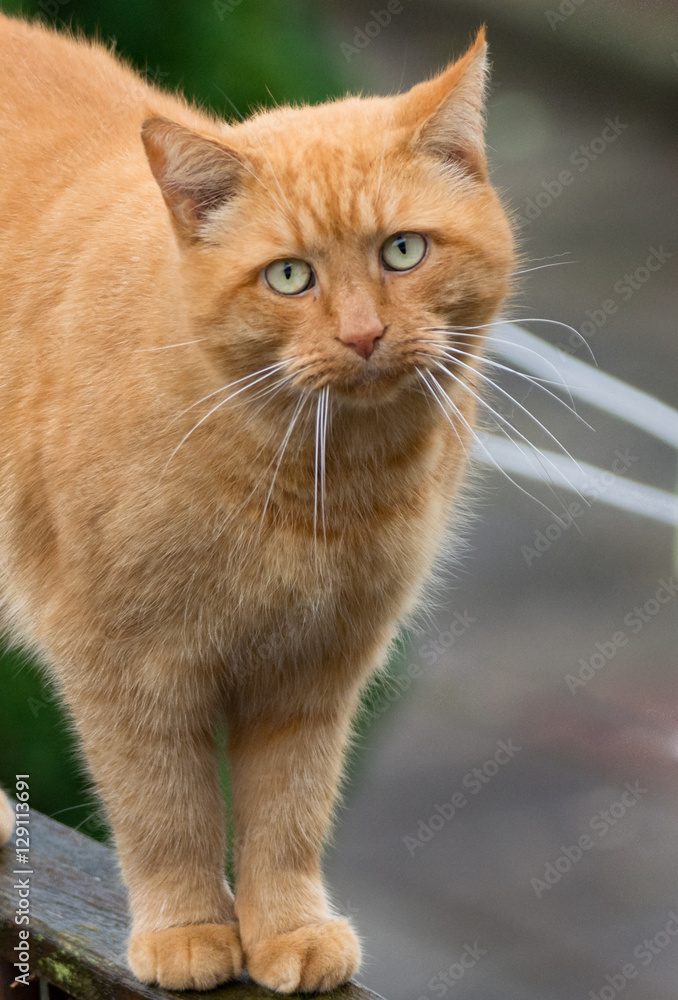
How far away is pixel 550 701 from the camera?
2.31 m

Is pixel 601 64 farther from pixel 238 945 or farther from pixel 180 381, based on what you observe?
pixel 238 945

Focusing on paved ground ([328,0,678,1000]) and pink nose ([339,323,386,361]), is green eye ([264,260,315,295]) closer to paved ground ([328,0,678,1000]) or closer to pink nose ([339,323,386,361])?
pink nose ([339,323,386,361])

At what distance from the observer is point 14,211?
1433mm

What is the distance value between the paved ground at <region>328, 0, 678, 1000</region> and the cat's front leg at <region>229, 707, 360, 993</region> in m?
0.79

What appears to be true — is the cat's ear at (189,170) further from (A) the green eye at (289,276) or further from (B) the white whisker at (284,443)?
(B) the white whisker at (284,443)

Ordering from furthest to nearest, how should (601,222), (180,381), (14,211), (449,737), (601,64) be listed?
1. (449,737)
2. (601,222)
3. (601,64)
4. (14,211)
5. (180,381)

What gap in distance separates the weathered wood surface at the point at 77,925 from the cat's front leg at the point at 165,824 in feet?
0.10

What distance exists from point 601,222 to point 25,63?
1.16m

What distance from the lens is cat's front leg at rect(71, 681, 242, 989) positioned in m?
1.28

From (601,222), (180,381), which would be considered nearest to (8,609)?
(180,381)

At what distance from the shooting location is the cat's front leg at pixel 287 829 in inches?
52.7

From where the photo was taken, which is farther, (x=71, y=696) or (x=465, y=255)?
(x=71, y=696)

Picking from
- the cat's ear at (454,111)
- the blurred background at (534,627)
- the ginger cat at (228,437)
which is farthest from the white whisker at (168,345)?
the blurred background at (534,627)

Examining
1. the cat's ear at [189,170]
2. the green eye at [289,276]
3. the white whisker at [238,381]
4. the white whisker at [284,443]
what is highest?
the cat's ear at [189,170]
